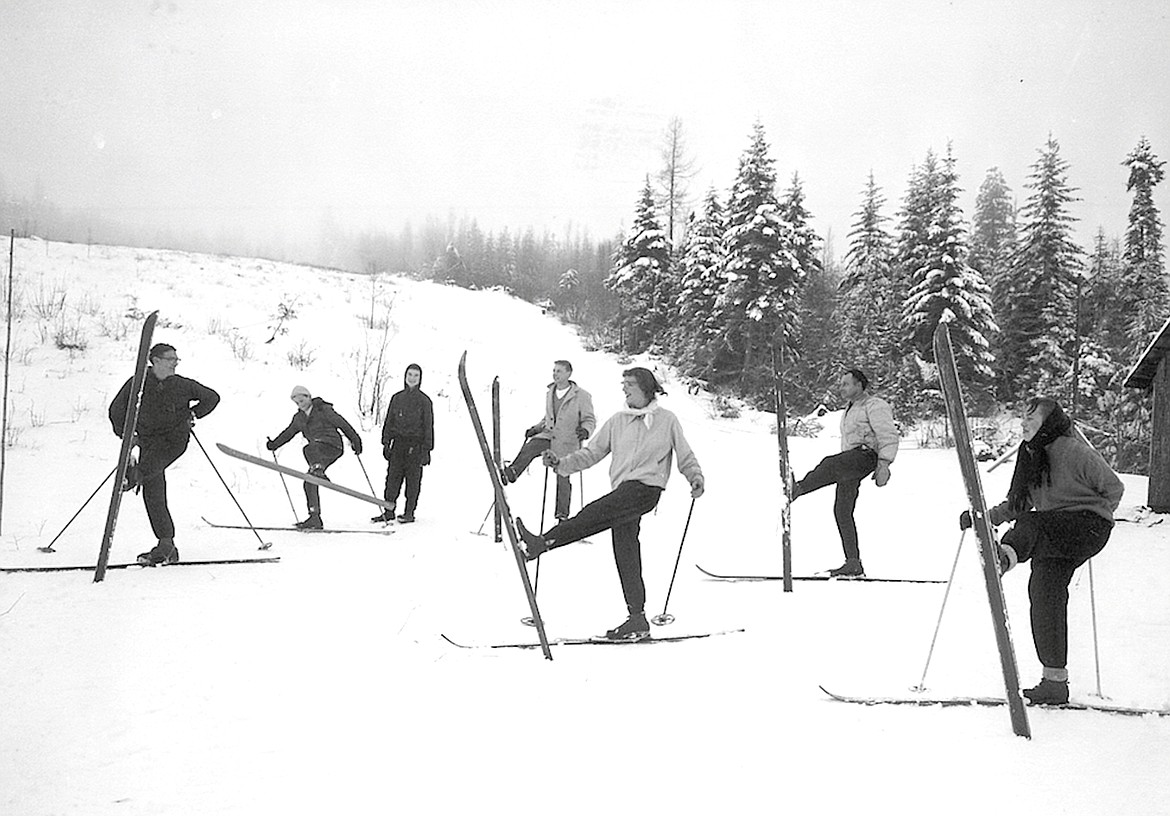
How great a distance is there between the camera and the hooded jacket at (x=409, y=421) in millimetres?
9070

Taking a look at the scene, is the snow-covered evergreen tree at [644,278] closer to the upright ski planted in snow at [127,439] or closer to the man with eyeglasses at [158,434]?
the man with eyeglasses at [158,434]

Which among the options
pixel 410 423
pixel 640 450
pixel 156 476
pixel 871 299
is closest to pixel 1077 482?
pixel 640 450

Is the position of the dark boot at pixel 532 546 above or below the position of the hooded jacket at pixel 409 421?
below

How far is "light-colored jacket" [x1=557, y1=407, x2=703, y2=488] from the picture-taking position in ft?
16.1

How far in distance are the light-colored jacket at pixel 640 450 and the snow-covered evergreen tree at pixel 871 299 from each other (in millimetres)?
22589

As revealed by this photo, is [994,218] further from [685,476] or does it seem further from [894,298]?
[685,476]

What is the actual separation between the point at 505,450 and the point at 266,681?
11.4 m

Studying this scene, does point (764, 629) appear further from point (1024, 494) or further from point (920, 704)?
point (1024, 494)

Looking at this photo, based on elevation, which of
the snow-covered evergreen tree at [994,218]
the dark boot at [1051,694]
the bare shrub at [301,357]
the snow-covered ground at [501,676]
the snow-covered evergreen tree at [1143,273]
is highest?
the snow-covered evergreen tree at [994,218]

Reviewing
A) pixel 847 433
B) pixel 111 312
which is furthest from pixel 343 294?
pixel 847 433

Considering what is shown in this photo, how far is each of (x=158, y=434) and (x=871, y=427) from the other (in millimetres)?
6438

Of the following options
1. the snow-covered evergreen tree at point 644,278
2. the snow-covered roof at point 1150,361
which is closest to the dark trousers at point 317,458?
the snow-covered roof at point 1150,361

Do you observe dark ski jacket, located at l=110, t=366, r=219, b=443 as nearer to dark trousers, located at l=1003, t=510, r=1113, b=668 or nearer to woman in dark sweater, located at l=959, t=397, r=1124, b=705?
woman in dark sweater, located at l=959, t=397, r=1124, b=705

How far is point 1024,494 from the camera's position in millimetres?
4090
